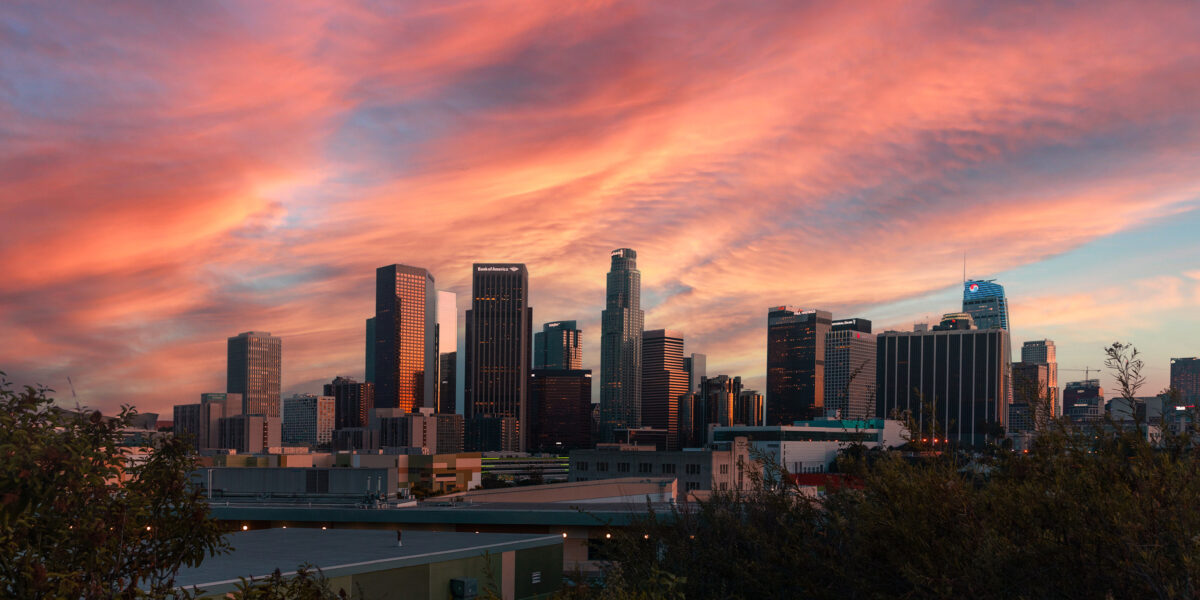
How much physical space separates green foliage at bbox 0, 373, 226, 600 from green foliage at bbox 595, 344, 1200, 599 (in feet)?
19.6

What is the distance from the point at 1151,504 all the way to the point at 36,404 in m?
14.9

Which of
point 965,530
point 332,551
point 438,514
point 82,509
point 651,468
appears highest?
point 82,509

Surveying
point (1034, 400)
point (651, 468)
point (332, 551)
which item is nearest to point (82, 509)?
point (1034, 400)

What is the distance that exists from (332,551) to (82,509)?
67.2ft

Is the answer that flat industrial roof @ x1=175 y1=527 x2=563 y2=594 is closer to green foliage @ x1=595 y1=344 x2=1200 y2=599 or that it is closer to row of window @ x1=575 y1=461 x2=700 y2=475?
green foliage @ x1=595 y1=344 x2=1200 y2=599

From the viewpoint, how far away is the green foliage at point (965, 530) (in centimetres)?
1247

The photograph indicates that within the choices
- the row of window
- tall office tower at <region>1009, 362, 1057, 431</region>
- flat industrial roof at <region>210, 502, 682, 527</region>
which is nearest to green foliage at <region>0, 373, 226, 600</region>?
tall office tower at <region>1009, 362, 1057, 431</region>

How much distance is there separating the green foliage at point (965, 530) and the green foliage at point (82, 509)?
598 cm

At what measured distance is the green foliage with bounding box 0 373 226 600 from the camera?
32.5ft

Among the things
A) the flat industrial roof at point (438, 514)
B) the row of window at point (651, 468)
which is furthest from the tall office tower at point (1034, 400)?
the row of window at point (651, 468)

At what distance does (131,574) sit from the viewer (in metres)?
10.7

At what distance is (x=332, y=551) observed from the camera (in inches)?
1180

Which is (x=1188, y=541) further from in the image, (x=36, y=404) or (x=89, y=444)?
(x=36, y=404)

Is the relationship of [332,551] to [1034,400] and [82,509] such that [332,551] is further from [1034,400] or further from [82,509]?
[1034,400]
